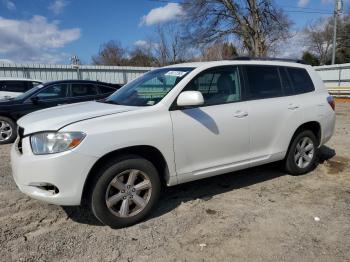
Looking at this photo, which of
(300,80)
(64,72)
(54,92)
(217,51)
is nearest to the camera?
(300,80)

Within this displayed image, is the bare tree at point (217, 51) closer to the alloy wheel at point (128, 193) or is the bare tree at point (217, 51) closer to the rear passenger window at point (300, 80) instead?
the rear passenger window at point (300, 80)

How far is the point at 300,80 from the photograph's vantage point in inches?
214

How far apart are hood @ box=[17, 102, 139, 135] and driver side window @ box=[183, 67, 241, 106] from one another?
0.90m

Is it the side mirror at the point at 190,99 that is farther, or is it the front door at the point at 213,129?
the front door at the point at 213,129

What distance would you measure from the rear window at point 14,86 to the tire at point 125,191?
9.62 m

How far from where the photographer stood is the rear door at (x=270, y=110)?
4.68 metres

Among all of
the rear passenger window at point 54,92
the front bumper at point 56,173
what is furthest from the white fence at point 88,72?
the front bumper at point 56,173

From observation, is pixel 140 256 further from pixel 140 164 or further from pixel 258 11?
pixel 258 11

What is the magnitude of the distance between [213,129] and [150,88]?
3.16 feet

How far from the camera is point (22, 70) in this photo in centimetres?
1733

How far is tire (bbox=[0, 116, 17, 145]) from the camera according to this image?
849 cm

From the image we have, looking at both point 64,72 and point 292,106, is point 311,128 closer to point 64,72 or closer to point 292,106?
point 292,106

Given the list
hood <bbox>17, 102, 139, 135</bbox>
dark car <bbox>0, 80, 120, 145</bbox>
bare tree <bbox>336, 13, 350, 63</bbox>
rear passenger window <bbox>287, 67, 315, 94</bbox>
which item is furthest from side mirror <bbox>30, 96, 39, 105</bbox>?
bare tree <bbox>336, 13, 350, 63</bbox>

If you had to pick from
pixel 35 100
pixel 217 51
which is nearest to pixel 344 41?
pixel 217 51
